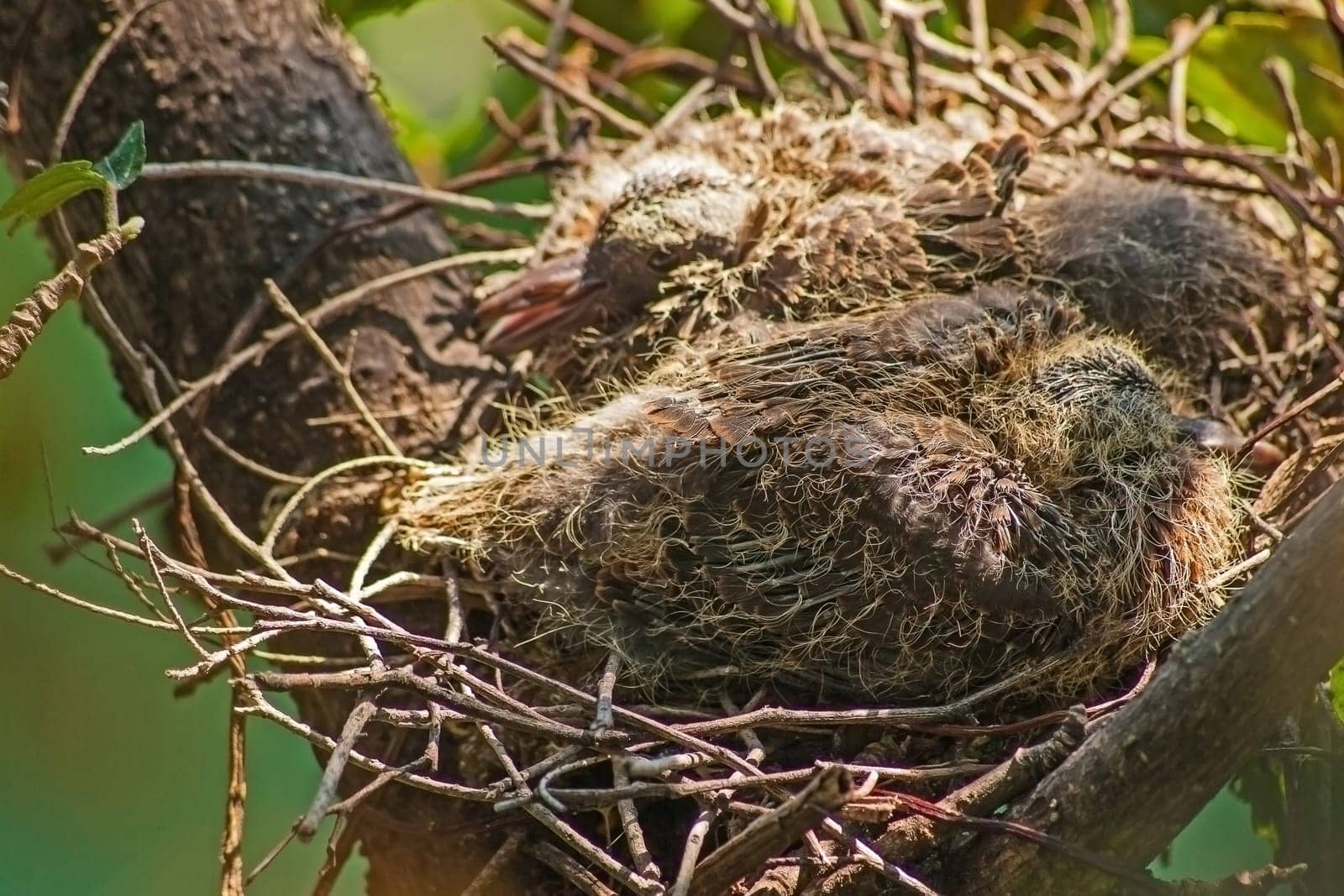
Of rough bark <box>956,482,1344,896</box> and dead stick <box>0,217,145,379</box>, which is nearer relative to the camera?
rough bark <box>956,482,1344,896</box>

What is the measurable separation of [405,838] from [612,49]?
4.61 feet

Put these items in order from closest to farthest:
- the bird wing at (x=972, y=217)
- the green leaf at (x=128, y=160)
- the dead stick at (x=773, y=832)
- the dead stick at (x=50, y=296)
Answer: the dead stick at (x=773, y=832) → the dead stick at (x=50, y=296) → the green leaf at (x=128, y=160) → the bird wing at (x=972, y=217)

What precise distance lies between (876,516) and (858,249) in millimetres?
450

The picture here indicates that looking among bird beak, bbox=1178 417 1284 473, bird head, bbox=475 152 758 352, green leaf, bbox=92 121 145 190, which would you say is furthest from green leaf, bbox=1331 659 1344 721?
green leaf, bbox=92 121 145 190

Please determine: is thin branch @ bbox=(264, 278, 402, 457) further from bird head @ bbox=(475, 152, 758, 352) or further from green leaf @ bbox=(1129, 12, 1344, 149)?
green leaf @ bbox=(1129, 12, 1344, 149)

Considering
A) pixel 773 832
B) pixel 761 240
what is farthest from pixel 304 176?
pixel 773 832

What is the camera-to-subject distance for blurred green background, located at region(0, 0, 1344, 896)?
75.2 inches

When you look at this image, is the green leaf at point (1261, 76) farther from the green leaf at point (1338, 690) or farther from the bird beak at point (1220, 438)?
the green leaf at point (1338, 690)

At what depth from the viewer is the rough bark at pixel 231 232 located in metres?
1.54

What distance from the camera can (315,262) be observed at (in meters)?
1.58

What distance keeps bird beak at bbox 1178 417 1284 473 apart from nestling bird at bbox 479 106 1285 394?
18 centimetres

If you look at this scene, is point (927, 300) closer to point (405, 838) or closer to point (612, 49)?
point (405, 838)

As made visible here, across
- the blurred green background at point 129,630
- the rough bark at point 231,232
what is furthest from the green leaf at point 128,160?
the blurred green background at point 129,630

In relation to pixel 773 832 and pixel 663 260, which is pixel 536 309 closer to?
pixel 663 260
